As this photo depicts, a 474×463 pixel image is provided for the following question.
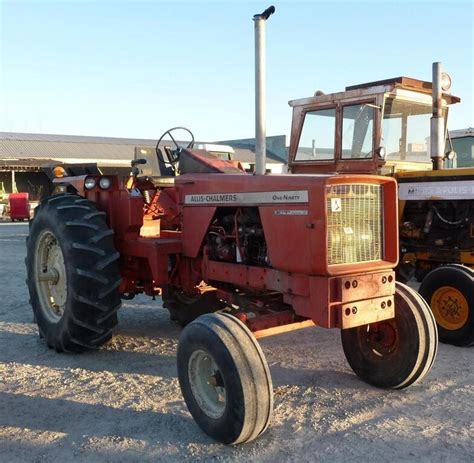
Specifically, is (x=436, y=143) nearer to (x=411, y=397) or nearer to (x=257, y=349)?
(x=411, y=397)

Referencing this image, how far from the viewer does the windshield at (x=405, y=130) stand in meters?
6.35

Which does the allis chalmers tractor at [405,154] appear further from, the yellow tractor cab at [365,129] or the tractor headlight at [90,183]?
the tractor headlight at [90,183]

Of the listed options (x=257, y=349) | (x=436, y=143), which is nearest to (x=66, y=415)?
(x=257, y=349)

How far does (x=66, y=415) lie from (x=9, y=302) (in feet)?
13.1

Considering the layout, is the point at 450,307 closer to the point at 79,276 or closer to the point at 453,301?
the point at 453,301

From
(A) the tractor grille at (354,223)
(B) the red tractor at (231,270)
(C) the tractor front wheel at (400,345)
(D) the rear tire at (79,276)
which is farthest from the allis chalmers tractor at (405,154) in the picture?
(D) the rear tire at (79,276)

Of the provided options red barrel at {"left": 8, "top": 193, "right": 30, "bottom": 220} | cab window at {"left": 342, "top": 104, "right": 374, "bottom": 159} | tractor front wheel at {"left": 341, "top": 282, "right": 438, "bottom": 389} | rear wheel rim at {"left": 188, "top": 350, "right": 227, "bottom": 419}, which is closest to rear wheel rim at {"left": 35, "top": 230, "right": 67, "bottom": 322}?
rear wheel rim at {"left": 188, "top": 350, "right": 227, "bottom": 419}

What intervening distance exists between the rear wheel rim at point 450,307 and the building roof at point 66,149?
28.0m

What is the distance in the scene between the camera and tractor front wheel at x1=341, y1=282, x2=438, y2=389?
3.81 meters

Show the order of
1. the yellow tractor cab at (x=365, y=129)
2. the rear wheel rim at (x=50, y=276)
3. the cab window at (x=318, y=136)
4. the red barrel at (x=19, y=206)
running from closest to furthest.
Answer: the rear wheel rim at (x=50, y=276), the yellow tractor cab at (x=365, y=129), the cab window at (x=318, y=136), the red barrel at (x=19, y=206)

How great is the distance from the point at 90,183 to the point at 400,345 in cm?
305

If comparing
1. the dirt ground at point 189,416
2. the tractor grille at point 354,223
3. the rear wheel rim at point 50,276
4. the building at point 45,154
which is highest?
the building at point 45,154

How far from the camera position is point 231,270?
13.3 ft

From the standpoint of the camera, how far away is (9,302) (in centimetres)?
714
